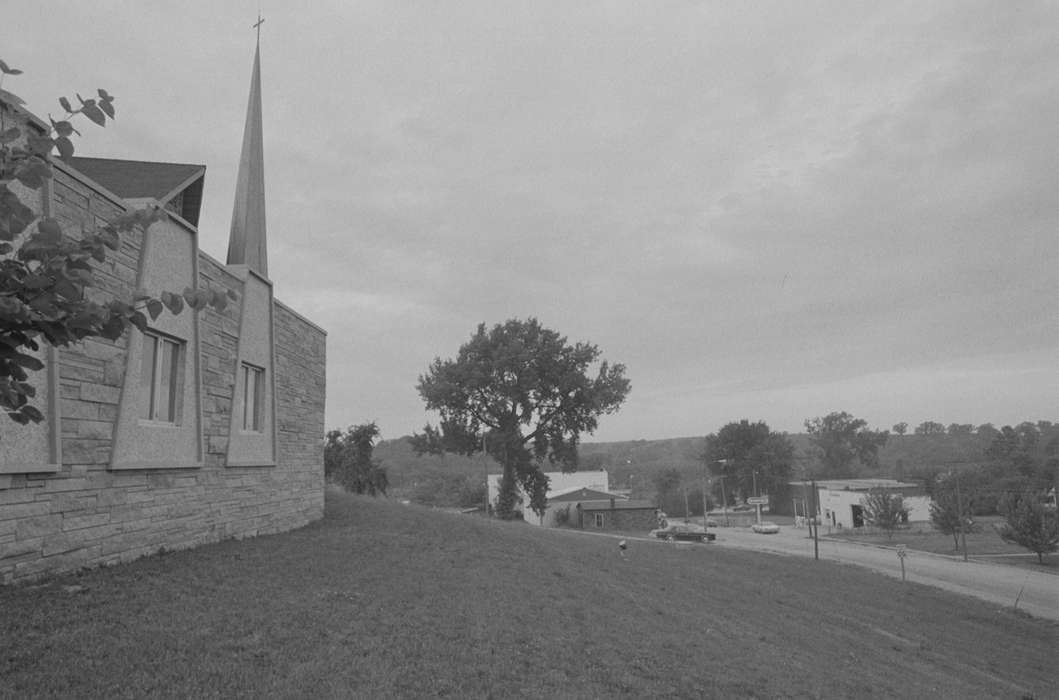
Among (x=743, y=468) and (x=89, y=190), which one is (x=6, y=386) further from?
(x=743, y=468)

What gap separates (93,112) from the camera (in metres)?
2.79

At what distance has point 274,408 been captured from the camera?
15.0 m

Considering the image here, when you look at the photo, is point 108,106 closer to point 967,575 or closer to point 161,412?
point 161,412

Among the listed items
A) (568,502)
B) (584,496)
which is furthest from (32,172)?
(584,496)

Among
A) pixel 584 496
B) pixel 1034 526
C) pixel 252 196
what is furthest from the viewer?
pixel 584 496

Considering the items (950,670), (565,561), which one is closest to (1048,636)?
(950,670)

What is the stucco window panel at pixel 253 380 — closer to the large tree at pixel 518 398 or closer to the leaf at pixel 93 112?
the leaf at pixel 93 112

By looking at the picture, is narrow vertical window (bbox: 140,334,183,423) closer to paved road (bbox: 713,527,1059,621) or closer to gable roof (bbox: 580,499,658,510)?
paved road (bbox: 713,527,1059,621)

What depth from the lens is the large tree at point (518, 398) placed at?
47.8m

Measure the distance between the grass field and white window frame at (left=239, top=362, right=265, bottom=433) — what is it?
2.52m

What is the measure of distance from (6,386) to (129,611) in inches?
229

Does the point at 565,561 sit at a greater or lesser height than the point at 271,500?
lesser

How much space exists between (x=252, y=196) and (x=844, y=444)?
129667mm

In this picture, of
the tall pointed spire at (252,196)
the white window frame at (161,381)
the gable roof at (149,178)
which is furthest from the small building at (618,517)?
the white window frame at (161,381)
